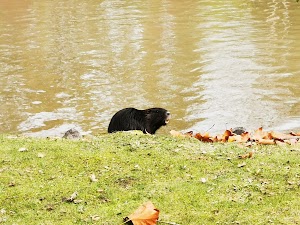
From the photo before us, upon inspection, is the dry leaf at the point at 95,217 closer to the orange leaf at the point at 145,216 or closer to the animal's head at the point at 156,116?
the orange leaf at the point at 145,216

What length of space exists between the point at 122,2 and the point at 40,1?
500 cm

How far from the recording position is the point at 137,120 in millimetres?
8242

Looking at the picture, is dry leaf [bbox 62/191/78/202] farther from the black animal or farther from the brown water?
the brown water

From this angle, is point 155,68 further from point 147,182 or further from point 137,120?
point 147,182

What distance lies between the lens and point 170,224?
406cm

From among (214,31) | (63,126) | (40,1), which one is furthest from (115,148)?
(40,1)

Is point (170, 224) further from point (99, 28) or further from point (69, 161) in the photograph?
point (99, 28)

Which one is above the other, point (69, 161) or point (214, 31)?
point (69, 161)

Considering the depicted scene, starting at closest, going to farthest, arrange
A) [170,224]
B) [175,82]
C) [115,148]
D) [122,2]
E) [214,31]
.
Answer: [170,224]
[115,148]
[175,82]
[214,31]
[122,2]

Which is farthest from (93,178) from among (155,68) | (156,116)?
(155,68)

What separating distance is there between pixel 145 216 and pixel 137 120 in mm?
4208

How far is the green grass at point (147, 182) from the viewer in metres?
4.21

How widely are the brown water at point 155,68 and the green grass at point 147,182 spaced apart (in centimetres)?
439

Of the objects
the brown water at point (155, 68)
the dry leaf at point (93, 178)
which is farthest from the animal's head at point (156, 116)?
the dry leaf at point (93, 178)
